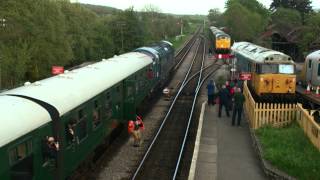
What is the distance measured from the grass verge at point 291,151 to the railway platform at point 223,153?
1.87 ft

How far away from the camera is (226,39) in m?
57.0

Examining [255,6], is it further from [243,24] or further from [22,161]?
[22,161]

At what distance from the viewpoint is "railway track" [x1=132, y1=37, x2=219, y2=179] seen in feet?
48.5

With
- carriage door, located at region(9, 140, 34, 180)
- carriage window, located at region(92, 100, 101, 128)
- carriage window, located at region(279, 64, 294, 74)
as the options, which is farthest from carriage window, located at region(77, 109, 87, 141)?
carriage window, located at region(279, 64, 294, 74)

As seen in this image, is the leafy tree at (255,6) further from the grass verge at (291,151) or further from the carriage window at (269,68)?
the grass verge at (291,151)

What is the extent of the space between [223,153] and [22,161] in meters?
8.40

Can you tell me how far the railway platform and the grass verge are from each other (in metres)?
0.57

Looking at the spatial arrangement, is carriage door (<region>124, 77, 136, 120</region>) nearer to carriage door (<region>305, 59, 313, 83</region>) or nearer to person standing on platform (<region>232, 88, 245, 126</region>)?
person standing on platform (<region>232, 88, 245, 126</region>)

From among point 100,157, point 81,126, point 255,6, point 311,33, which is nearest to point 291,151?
point 100,157

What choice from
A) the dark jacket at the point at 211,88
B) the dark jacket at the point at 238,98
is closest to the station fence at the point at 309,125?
the dark jacket at the point at 238,98

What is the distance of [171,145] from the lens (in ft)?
59.7

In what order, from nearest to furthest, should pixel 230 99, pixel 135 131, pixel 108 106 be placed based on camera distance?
pixel 108 106
pixel 135 131
pixel 230 99

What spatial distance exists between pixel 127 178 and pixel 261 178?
3.97 meters

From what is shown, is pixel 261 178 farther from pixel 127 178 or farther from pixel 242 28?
pixel 242 28
